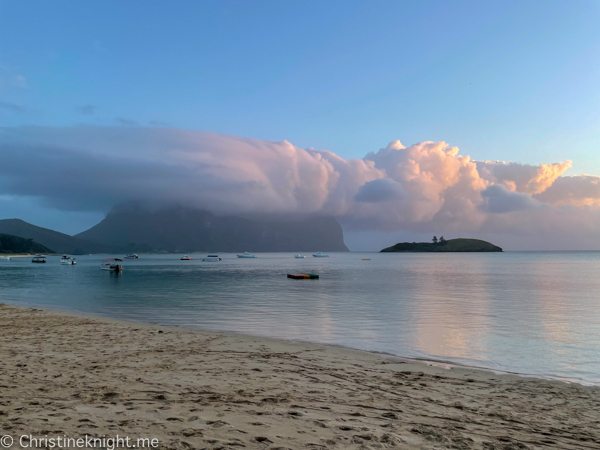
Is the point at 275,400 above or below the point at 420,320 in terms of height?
above

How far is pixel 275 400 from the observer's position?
10.2m

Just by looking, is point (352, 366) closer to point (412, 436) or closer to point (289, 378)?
point (289, 378)

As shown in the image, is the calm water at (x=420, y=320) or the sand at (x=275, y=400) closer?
the sand at (x=275, y=400)

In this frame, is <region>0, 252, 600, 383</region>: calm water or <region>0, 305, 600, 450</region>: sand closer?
<region>0, 305, 600, 450</region>: sand

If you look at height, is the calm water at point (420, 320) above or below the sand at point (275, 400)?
below

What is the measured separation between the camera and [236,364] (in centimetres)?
1480

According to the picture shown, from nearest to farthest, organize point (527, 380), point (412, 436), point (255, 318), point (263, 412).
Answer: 1. point (412, 436)
2. point (263, 412)
3. point (527, 380)
4. point (255, 318)

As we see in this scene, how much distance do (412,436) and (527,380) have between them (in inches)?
357

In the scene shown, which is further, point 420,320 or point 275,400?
point 420,320

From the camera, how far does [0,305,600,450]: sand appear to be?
7703 mm

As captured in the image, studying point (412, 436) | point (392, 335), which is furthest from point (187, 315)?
point (412, 436)

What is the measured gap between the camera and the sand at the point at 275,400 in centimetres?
770

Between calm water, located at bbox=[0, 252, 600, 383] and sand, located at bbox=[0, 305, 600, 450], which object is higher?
sand, located at bbox=[0, 305, 600, 450]

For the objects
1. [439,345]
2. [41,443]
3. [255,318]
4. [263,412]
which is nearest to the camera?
[41,443]
